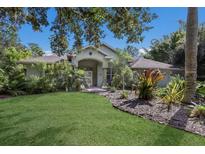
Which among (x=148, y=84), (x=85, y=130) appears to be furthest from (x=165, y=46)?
(x=85, y=130)

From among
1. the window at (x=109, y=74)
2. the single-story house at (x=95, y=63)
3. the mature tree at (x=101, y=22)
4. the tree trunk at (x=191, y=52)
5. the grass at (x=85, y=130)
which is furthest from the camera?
the window at (x=109, y=74)

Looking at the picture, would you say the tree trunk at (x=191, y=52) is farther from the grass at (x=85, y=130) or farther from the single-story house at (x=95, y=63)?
the single-story house at (x=95, y=63)

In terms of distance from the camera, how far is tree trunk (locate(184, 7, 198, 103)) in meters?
12.3

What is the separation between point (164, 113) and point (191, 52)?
3.70 metres

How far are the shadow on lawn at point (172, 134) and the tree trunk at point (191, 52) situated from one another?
246 cm

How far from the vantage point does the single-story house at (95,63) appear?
25875mm

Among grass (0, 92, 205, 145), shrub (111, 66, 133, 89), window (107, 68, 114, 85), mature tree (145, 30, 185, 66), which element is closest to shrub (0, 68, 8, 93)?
shrub (111, 66, 133, 89)

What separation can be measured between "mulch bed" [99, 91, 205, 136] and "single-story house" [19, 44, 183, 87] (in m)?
14.0

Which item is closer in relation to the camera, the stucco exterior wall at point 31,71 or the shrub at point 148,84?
the shrub at point 148,84

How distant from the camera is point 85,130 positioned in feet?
26.5

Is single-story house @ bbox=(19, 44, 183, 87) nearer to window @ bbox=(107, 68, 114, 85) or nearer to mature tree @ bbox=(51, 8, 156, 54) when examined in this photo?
window @ bbox=(107, 68, 114, 85)

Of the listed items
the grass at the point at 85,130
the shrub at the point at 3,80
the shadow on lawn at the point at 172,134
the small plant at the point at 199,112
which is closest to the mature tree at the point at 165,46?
the shrub at the point at 3,80
